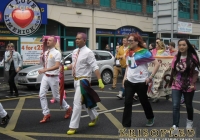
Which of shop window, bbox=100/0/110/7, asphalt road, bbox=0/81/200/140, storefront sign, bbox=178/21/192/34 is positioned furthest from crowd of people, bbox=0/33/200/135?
storefront sign, bbox=178/21/192/34

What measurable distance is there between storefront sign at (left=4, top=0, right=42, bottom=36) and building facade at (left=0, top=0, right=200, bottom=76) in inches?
19.9

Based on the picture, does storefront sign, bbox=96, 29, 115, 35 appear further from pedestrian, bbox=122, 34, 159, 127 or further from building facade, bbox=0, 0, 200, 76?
pedestrian, bbox=122, 34, 159, 127

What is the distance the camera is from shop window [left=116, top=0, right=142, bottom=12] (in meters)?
23.3

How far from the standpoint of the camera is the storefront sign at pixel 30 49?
1725 cm

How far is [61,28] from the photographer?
1975 cm

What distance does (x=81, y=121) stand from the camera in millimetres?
6527

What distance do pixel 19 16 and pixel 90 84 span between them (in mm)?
11354

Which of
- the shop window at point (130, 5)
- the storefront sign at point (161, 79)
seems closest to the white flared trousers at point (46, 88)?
the storefront sign at point (161, 79)

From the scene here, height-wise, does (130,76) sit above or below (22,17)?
below

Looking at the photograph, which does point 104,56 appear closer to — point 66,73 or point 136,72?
point 66,73

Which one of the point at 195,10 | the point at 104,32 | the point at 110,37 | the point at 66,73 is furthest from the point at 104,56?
the point at 195,10

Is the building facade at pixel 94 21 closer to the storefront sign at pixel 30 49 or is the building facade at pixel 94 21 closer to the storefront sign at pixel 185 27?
the storefront sign at pixel 30 49

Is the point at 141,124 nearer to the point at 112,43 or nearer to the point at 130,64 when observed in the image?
the point at 130,64

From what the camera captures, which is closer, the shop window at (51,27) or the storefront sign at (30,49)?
the storefront sign at (30,49)
